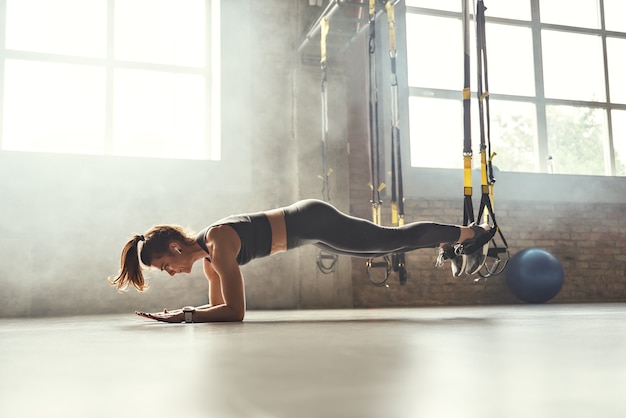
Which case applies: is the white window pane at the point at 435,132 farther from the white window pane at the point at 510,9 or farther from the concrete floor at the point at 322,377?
the concrete floor at the point at 322,377

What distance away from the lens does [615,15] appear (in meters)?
7.87

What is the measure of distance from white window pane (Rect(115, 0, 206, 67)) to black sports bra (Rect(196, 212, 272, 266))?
334 cm

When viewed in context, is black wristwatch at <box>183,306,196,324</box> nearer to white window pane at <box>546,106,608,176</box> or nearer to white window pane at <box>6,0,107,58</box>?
white window pane at <box>6,0,107,58</box>

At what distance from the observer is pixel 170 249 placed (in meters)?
3.23

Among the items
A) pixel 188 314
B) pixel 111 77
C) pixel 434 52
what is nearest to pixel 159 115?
pixel 111 77

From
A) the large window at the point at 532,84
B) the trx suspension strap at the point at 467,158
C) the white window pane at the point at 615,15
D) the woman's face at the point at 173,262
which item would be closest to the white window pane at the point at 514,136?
the large window at the point at 532,84

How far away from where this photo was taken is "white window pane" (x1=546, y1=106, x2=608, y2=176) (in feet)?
24.1

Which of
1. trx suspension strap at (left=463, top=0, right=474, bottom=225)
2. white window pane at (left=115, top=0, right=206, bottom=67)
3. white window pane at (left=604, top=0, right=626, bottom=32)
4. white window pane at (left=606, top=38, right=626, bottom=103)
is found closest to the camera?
trx suspension strap at (left=463, top=0, right=474, bottom=225)

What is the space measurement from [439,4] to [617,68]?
8.21 feet

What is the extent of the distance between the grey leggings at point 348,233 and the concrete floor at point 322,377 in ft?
4.31

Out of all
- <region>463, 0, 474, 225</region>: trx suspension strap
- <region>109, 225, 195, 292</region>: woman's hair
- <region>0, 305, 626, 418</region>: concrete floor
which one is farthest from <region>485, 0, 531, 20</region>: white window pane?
<region>0, 305, 626, 418</region>: concrete floor

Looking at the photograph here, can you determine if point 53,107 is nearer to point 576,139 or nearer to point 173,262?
point 173,262

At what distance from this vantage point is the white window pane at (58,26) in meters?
5.75

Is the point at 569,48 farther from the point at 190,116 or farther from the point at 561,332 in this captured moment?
the point at 561,332
